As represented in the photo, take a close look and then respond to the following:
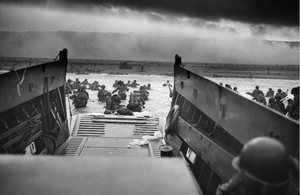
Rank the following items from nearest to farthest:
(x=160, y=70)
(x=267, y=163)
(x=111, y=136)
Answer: (x=267, y=163) → (x=111, y=136) → (x=160, y=70)

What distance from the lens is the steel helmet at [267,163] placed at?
1195 millimetres

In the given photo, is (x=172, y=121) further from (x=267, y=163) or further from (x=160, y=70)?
(x=160, y=70)

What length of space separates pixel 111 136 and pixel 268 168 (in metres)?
4.66

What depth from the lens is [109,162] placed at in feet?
7.02

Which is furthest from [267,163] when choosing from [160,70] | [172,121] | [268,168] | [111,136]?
[160,70]

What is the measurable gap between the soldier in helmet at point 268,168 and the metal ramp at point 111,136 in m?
3.22

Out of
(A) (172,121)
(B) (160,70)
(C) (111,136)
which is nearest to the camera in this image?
(A) (172,121)

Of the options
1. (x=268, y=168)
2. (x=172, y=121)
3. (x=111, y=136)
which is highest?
(x=268, y=168)

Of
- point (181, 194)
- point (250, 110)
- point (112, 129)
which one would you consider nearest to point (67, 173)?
point (181, 194)

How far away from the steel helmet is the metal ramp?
3256mm

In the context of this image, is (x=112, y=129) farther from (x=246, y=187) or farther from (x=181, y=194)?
(x=246, y=187)

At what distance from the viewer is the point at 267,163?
1194mm

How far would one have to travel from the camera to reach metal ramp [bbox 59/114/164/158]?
468 cm

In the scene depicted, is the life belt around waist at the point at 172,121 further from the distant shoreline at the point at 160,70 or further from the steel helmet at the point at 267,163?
the distant shoreline at the point at 160,70
